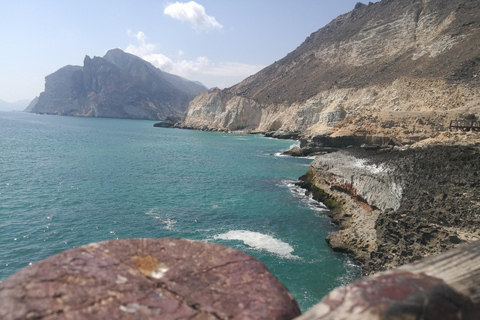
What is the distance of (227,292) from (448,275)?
1.41m

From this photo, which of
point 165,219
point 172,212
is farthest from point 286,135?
point 165,219

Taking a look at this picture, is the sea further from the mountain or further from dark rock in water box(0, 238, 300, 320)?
the mountain

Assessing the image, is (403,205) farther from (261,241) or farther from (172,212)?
(172,212)

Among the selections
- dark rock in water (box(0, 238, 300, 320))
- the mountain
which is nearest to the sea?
dark rock in water (box(0, 238, 300, 320))

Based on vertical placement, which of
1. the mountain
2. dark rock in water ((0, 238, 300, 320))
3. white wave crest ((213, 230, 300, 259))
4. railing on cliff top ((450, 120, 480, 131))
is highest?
the mountain

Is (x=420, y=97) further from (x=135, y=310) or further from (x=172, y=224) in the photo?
(x=135, y=310)

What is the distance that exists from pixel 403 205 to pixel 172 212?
1397 cm

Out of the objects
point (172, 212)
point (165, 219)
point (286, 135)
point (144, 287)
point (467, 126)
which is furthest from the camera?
point (286, 135)

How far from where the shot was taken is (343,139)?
152 ft

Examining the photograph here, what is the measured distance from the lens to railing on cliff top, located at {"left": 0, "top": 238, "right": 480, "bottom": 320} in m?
1.66

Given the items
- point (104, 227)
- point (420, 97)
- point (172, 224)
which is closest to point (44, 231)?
point (104, 227)

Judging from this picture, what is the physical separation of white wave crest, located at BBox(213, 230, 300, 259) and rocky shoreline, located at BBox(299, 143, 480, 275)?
248 centimetres

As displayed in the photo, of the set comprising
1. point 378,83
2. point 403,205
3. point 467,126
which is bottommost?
point 403,205

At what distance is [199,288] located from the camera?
7.57ft
